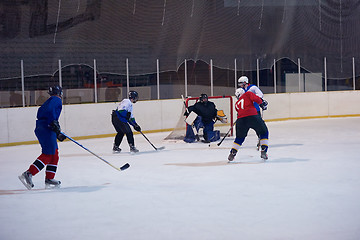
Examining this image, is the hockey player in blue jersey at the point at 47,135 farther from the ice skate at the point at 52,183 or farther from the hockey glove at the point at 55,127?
the ice skate at the point at 52,183

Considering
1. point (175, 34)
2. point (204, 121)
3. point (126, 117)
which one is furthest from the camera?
point (175, 34)

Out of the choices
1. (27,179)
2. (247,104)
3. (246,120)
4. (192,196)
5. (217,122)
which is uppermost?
(247,104)

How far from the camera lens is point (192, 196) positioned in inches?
197

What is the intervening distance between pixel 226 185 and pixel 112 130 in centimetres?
572

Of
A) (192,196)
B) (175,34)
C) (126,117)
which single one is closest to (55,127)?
(192,196)

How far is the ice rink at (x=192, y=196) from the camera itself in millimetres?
3795

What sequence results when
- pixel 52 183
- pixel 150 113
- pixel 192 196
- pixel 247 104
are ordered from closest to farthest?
pixel 192 196, pixel 52 183, pixel 247 104, pixel 150 113

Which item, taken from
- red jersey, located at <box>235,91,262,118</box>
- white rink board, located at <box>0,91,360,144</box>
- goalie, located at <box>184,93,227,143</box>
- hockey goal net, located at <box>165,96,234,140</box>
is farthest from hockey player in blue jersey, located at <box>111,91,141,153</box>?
white rink board, located at <box>0,91,360,144</box>

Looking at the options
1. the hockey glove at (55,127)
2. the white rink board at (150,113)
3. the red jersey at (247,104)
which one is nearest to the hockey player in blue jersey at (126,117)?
the red jersey at (247,104)

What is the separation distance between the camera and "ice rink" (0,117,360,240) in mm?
3795

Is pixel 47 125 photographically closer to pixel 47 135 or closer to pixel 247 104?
pixel 47 135

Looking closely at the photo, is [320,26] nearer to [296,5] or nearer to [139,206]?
[296,5]

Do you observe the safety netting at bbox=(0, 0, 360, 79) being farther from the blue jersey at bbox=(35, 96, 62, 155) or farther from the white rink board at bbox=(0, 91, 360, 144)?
the blue jersey at bbox=(35, 96, 62, 155)

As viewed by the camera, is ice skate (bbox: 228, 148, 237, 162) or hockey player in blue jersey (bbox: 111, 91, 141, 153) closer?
ice skate (bbox: 228, 148, 237, 162)
